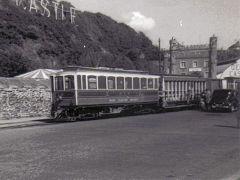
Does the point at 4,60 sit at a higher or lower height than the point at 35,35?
lower

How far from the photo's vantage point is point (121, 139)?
37.2 ft

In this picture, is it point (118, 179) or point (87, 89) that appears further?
point (87, 89)

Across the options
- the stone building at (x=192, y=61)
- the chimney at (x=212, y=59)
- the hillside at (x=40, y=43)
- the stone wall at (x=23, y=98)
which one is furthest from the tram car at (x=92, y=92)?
the stone building at (x=192, y=61)

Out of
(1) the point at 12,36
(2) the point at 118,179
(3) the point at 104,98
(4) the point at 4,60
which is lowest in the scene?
(2) the point at 118,179

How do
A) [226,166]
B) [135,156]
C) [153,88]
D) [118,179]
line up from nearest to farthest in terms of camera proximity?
[118,179], [226,166], [135,156], [153,88]

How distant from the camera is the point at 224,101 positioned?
24.8 metres

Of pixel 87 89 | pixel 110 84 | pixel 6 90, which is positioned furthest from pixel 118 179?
pixel 6 90

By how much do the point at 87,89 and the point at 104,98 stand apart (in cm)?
156

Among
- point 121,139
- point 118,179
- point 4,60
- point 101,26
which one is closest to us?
point 118,179

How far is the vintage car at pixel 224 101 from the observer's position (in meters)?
24.5

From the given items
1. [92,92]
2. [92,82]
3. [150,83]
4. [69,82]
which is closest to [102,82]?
[92,82]

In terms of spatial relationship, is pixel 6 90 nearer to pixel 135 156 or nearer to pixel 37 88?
pixel 37 88

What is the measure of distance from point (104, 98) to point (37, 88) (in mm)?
6011

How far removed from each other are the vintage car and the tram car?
6524 millimetres
